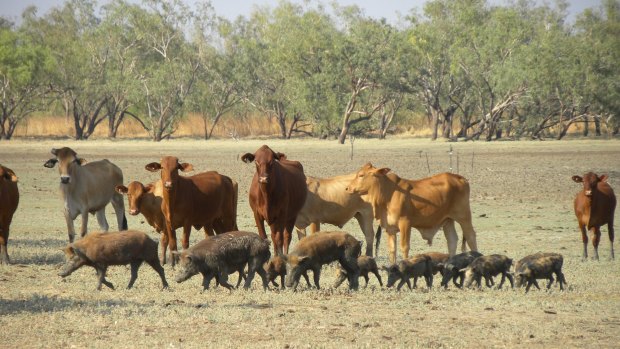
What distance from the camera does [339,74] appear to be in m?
75.4

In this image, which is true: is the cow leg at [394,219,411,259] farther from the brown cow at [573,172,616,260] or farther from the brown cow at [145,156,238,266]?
the brown cow at [573,172,616,260]

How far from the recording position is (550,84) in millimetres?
74250

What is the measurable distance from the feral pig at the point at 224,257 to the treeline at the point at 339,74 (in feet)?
191

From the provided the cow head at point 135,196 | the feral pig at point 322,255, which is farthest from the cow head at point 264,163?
the feral pig at point 322,255

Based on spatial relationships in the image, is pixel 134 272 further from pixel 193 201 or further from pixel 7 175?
pixel 7 175

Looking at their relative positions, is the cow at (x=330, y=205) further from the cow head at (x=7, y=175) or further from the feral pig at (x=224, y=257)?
the feral pig at (x=224, y=257)

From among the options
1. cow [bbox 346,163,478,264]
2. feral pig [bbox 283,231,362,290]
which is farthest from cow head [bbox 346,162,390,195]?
feral pig [bbox 283,231,362,290]

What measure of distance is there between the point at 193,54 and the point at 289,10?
2585cm

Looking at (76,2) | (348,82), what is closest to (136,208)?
(348,82)

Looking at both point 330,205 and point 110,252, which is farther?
point 330,205

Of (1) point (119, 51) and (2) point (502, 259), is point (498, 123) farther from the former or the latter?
(2) point (502, 259)

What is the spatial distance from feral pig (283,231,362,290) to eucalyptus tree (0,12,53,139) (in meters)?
65.1

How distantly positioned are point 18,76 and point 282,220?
6284cm

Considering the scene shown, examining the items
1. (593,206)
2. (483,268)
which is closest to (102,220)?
(483,268)
